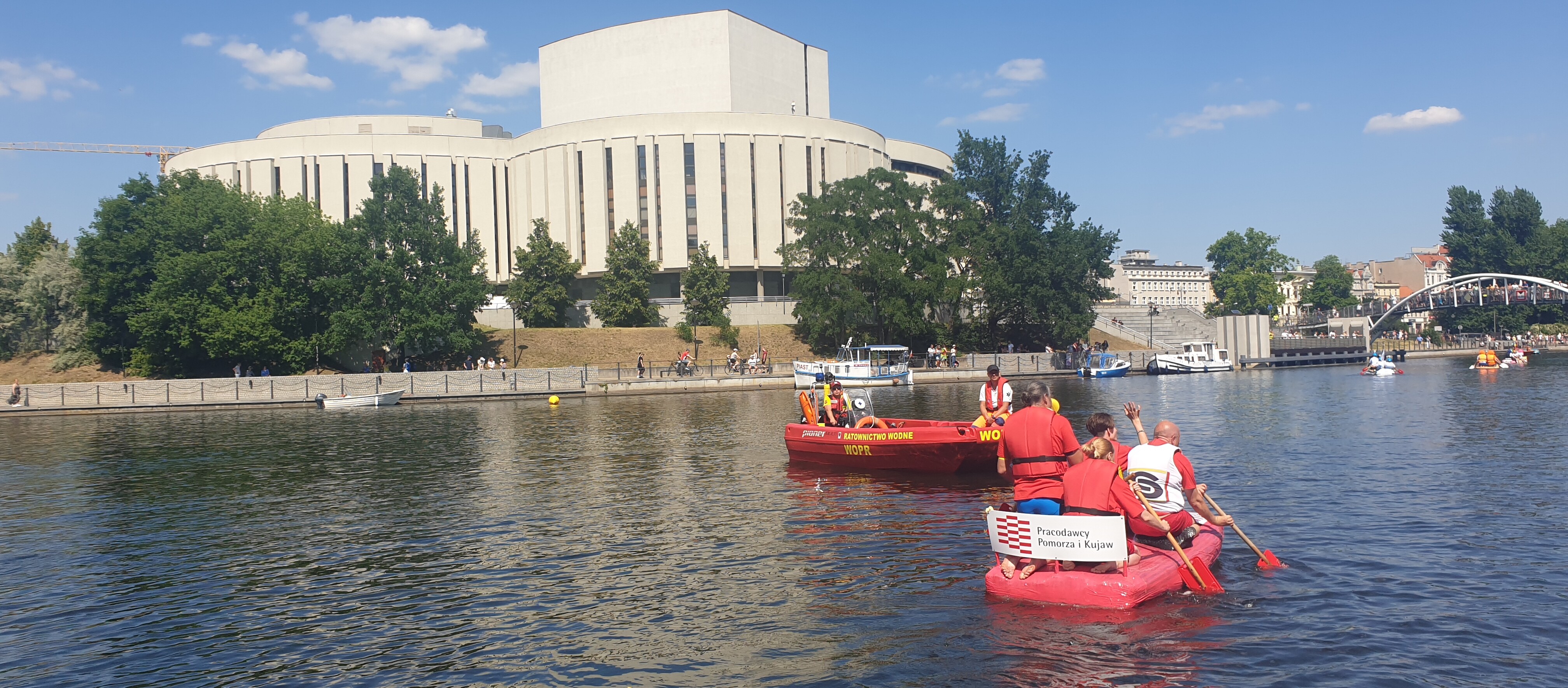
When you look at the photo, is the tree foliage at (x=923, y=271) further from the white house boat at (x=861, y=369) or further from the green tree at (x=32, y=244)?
the green tree at (x=32, y=244)

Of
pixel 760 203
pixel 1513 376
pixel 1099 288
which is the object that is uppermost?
pixel 760 203

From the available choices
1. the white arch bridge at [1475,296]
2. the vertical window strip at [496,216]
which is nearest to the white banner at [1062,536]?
the vertical window strip at [496,216]

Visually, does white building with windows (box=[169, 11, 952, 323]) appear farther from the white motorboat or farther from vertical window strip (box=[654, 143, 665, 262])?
the white motorboat

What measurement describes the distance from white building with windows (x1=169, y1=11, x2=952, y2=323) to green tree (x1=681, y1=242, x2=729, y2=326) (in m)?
7.22

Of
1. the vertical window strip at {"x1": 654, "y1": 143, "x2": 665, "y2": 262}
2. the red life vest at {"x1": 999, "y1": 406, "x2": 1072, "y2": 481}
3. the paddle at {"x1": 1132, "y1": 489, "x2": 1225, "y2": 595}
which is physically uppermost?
the vertical window strip at {"x1": 654, "y1": 143, "x2": 665, "y2": 262}

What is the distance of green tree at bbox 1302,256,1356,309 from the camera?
152 meters

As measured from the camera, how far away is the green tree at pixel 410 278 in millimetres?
67500

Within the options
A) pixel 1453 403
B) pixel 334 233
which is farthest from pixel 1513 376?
pixel 334 233

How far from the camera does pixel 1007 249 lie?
8088cm

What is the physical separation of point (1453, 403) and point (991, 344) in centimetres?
4625

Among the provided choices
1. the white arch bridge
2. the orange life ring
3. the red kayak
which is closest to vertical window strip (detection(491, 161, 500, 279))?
the orange life ring

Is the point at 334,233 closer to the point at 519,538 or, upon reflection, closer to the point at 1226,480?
the point at 519,538

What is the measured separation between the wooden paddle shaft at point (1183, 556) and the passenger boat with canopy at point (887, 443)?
9208 mm

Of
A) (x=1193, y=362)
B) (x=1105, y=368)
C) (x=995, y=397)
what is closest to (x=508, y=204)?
(x=1105, y=368)
